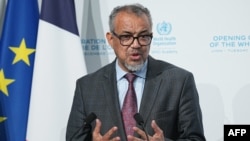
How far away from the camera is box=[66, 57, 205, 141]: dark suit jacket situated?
1931 millimetres

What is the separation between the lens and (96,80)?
2123 mm

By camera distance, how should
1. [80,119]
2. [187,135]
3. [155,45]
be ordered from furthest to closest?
[155,45] → [80,119] → [187,135]

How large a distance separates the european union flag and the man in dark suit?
753mm

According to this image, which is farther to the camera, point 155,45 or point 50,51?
point 155,45

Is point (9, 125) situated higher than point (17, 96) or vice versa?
point (17, 96)

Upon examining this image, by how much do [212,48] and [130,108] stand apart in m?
1.06

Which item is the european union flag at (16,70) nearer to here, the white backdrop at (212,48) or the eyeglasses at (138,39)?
the white backdrop at (212,48)

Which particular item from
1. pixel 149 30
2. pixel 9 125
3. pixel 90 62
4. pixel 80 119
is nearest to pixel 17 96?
pixel 9 125

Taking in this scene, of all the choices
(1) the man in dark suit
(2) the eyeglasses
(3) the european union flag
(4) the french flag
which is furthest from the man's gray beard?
(3) the european union flag

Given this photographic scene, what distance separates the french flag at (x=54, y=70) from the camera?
2.61 m

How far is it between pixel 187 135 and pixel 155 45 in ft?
3.57

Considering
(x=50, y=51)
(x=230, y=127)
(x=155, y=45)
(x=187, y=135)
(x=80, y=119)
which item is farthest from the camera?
(x=155, y=45)

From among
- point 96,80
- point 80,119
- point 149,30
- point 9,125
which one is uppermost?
point 149,30

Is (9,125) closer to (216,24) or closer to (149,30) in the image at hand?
(149,30)
